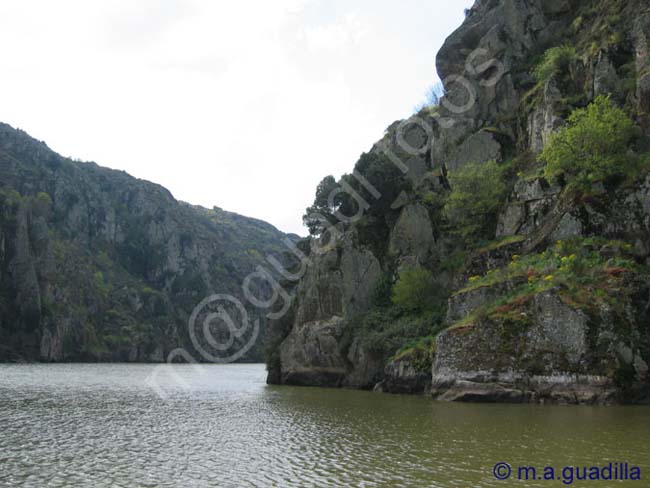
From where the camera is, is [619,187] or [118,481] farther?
[619,187]

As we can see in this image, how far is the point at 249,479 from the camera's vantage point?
1636 centimetres

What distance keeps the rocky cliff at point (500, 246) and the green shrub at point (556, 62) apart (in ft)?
0.58

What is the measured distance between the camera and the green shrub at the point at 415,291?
179 feet

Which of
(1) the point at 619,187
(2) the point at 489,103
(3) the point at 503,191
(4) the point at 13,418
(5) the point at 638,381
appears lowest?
(4) the point at 13,418

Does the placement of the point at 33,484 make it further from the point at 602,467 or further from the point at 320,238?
the point at 320,238

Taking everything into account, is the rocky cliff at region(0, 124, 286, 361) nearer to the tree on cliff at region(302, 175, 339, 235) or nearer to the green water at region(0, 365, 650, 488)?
the tree on cliff at region(302, 175, 339, 235)

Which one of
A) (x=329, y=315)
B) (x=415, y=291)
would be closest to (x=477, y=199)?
(x=415, y=291)

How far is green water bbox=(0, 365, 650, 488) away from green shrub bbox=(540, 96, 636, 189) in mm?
20411

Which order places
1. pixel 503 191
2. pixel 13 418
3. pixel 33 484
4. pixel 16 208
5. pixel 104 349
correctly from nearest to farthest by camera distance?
pixel 33 484
pixel 13 418
pixel 503 191
pixel 16 208
pixel 104 349

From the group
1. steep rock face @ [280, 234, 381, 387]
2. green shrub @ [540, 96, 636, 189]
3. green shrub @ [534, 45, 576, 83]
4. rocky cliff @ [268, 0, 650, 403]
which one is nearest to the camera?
rocky cliff @ [268, 0, 650, 403]

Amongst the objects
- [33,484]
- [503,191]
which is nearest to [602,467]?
[33,484]

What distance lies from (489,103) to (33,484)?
2599 inches

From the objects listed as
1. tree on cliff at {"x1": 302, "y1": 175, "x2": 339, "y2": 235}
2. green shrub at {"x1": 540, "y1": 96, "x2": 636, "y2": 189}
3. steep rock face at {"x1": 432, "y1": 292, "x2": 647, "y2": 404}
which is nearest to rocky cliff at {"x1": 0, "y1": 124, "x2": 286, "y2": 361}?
tree on cliff at {"x1": 302, "y1": 175, "x2": 339, "y2": 235}

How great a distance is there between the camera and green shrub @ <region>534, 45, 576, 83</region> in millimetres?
58375
